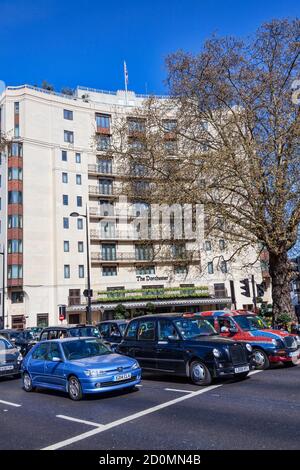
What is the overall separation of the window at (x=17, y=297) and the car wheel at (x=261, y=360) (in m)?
37.7

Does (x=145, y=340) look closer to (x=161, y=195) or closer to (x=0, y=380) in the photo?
(x=0, y=380)

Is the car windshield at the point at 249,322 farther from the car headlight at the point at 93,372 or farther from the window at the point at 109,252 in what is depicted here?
the window at the point at 109,252

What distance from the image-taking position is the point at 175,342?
11.2m

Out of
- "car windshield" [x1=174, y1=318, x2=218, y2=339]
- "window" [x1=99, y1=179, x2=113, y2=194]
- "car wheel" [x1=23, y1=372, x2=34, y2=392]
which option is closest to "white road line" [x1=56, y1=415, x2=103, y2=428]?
"car wheel" [x1=23, y1=372, x2=34, y2=392]

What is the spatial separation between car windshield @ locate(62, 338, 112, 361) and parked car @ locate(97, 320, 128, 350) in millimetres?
4642

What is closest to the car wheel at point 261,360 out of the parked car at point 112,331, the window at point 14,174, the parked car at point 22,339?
the parked car at point 112,331

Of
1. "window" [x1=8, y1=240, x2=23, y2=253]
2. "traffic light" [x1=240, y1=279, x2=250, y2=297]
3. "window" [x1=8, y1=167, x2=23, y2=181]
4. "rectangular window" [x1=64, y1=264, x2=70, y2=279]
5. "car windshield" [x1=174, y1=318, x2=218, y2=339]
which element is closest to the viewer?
"car windshield" [x1=174, y1=318, x2=218, y2=339]

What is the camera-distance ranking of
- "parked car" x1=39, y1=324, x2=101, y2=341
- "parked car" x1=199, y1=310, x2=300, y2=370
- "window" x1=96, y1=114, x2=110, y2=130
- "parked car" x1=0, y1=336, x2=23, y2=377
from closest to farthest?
"parked car" x1=199, y1=310, x2=300, y2=370
"parked car" x1=0, y1=336, x2=23, y2=377
"parked car" x1=39, y1=324, x2=101, y2=341
"window" x1=96, y1=114, x2=110, y2=130

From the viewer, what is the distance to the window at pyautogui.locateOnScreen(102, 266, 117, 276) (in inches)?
2079

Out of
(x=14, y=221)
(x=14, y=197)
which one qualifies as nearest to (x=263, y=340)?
(x=14, y=221)

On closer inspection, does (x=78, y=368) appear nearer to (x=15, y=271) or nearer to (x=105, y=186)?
(x=15, y=271)

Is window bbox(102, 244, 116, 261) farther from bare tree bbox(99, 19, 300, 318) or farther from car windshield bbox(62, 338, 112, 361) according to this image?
car windshield bbox(62, 338, 112, 361)

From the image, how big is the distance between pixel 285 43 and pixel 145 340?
15.5m

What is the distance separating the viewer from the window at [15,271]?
46.3 metres
